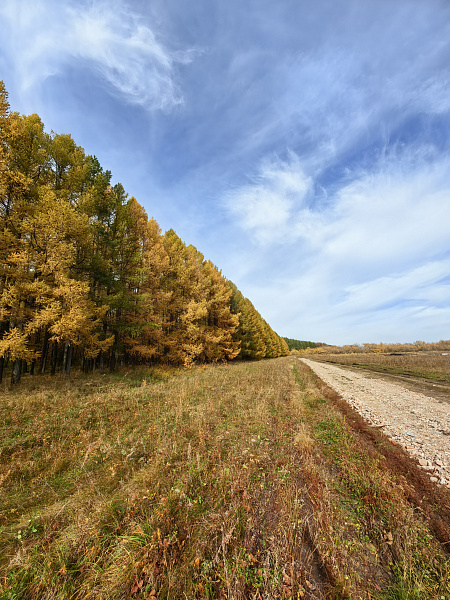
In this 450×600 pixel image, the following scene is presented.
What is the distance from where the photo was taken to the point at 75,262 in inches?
501

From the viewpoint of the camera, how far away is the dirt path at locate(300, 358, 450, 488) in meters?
6.23

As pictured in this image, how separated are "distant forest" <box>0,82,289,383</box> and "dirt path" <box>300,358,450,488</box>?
13.6 meters

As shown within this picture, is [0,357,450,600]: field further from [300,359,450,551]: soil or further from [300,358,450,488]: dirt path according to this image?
[300,358,450,488]: dirt path

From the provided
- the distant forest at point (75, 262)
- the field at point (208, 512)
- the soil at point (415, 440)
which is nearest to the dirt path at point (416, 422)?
the soil at point (415, 440)

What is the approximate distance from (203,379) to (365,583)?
40.3ft

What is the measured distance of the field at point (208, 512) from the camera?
274 cm

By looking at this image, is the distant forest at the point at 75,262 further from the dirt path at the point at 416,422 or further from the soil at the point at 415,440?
the dirt path at the point at 416,422

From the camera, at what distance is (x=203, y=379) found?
14.6 metres

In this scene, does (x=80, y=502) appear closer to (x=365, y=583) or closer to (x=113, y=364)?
(x=365, y=583)

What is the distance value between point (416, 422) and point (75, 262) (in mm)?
19373

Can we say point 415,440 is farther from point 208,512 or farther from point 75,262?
point 75,262

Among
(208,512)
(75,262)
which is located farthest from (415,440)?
(75,262)

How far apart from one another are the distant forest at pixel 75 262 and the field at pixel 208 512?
4.63 meters

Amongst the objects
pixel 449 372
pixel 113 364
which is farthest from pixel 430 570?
pixel 449 372
